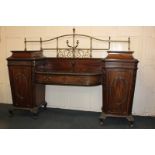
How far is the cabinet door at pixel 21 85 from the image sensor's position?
3252 mm

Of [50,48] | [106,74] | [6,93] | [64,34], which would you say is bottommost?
[6,93]

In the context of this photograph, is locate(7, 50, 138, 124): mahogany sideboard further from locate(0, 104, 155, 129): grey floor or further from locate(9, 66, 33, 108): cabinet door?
locate(0, 104, 155, 129): grey floor

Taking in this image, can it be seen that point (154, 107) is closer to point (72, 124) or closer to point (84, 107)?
point (84, 107)

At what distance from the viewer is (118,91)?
9.80 feet

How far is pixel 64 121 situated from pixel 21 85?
91cm

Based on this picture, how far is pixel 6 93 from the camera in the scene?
163 inches

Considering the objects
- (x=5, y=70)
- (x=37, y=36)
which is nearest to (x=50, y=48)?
(x=37, y=36)

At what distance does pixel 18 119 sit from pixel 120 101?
1685mm

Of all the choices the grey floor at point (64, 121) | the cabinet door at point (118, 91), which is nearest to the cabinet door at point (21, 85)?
the grey floor at point (64, 121)

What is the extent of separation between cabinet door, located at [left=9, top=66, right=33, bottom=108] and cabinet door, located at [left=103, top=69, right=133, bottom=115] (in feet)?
4.08

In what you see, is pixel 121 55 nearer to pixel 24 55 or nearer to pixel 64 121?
pixel 64 121

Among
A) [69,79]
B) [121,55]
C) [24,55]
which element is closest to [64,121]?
[69,79]

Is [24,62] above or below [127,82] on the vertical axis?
above

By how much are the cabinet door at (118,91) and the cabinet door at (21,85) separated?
1242 mm
